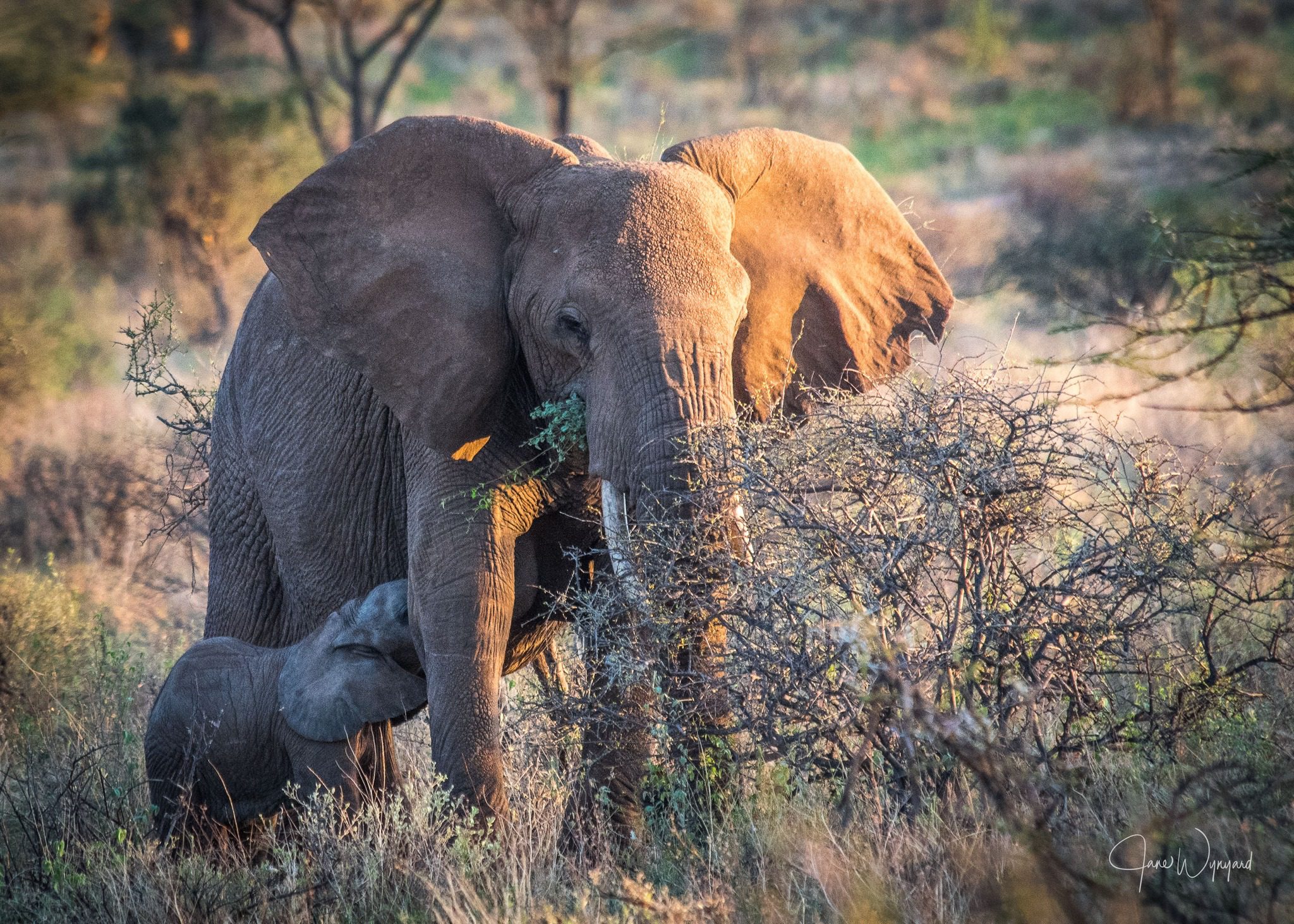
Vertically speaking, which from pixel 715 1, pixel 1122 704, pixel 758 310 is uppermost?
pixel 715 1

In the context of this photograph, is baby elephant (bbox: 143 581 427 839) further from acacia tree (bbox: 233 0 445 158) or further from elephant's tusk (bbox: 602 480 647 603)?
acacia tree (bbox: 233 0 445 158)

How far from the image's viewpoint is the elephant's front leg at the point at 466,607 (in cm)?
492

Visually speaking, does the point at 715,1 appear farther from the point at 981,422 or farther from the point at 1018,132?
the point at 981,422

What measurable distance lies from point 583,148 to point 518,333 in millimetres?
822

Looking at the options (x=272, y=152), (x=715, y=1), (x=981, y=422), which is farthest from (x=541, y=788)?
(x=715, y=1)

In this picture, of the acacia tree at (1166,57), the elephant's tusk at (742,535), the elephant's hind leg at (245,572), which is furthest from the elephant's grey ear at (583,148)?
the acacia tree at (1166,57)

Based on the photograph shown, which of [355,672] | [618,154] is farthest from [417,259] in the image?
[618,154]

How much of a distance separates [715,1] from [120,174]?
91.0ft

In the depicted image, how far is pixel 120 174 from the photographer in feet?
69.5

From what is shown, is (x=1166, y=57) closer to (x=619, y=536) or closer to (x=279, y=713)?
(x=619, y=536)

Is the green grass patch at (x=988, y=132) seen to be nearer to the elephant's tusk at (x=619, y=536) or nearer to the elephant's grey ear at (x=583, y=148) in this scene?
the elephant's grey ear at (x=583, y=148)

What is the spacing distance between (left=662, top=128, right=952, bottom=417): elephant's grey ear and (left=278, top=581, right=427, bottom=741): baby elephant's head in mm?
1536
